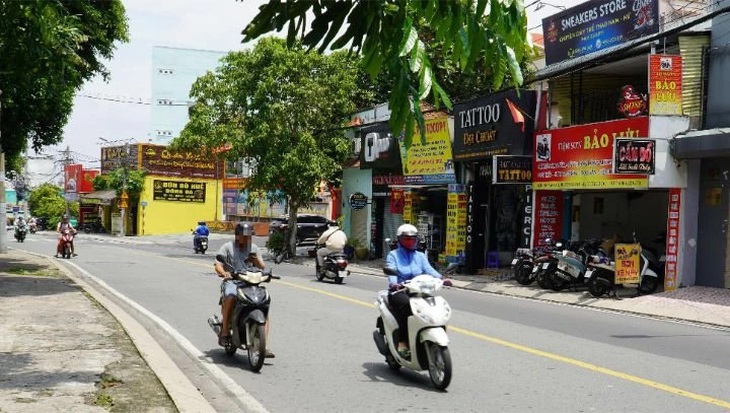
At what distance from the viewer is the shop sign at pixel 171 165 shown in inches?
2314

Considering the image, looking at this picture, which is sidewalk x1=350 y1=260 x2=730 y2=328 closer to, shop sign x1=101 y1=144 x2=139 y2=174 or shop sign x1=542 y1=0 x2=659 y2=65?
shop sign x1=542 y1=0 x2=659 y2=65

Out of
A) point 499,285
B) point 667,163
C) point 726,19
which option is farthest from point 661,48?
point 499,285

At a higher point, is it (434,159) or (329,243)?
(434,159)

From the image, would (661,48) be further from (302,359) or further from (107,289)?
(107,289)

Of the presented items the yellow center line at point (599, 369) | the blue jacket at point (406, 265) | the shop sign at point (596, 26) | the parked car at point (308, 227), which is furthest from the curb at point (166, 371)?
the parked car at point (308, 227)

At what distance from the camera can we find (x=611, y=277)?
17.1 metres

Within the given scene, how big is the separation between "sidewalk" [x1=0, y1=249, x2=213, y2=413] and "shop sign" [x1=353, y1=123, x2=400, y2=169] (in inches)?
672

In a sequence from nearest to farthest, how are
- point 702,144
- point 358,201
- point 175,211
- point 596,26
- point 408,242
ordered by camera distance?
point 408,242
point 702,144
point 596,26
point 358,201
point 175,211

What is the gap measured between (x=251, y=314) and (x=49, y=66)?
223 inches

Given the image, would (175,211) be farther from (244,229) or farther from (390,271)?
(390,271)

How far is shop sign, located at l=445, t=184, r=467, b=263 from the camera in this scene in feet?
80.3

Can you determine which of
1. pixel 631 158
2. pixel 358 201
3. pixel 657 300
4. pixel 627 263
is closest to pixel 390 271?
pixel 657 300

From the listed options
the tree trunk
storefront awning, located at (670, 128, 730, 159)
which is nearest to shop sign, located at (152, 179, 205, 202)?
the tree trunk

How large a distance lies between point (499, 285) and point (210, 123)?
1543cm
